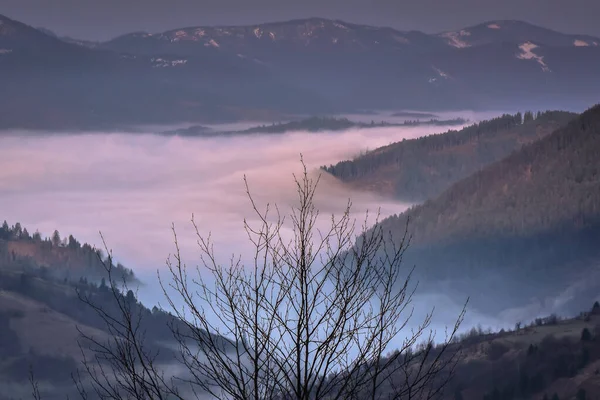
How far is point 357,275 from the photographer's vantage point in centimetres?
2316

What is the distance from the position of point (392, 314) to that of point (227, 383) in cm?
388

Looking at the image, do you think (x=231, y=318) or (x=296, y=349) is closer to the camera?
(x=296, y=349)

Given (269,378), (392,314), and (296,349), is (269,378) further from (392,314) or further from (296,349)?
(392,314)

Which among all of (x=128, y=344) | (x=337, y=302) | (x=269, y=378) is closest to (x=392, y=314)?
(x=337, y=302)

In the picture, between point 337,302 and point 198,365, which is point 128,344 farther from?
point 337,302

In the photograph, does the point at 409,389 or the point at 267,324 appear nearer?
the point at 409,389

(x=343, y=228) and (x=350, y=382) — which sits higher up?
(x=343, y=228)

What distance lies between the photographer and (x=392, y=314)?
2403 centimetres

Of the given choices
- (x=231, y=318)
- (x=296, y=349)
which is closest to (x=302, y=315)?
(x=296, y=349)

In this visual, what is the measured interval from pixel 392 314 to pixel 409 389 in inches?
85.0

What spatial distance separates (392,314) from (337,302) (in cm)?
135

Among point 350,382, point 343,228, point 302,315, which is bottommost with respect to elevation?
point 350,382

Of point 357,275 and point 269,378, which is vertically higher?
point 357,275

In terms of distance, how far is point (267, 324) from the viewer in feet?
79.6
